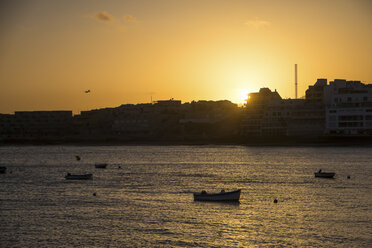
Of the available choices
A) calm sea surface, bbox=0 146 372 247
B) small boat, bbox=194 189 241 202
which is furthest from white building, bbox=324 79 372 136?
small boat, bbox=194 189 241 202

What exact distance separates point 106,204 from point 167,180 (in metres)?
24.5

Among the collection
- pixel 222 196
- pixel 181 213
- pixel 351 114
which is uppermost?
pixel 351 114

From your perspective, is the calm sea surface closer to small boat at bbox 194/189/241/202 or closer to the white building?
small boat at bbox 194/189/241/202

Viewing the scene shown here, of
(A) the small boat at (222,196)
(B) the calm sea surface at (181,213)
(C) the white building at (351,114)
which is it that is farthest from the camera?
(C) the white building at (351,114)

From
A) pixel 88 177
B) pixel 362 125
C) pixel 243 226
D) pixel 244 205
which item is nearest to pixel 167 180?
pixel 88 177

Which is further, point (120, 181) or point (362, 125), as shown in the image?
point (362, 125)

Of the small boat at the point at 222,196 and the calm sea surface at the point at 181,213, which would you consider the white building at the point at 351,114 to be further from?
the small boat at the point at 222,196

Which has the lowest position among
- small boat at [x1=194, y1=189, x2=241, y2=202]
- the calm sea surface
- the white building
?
the calm sea surface

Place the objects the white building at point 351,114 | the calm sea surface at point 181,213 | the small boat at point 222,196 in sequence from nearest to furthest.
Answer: the calm sea surface at point 181,213 < the small boat at point 222,196 < the white building at point 351,114

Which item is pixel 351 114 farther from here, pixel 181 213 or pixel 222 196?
pixel 181 213

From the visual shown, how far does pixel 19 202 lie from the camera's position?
58.9 meters

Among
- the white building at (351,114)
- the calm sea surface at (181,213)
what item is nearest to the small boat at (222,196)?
the calm sea surface at (181,213)

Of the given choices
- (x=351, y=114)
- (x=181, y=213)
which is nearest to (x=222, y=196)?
(x=181, y=213)

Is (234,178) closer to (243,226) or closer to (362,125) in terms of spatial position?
(243,226)
